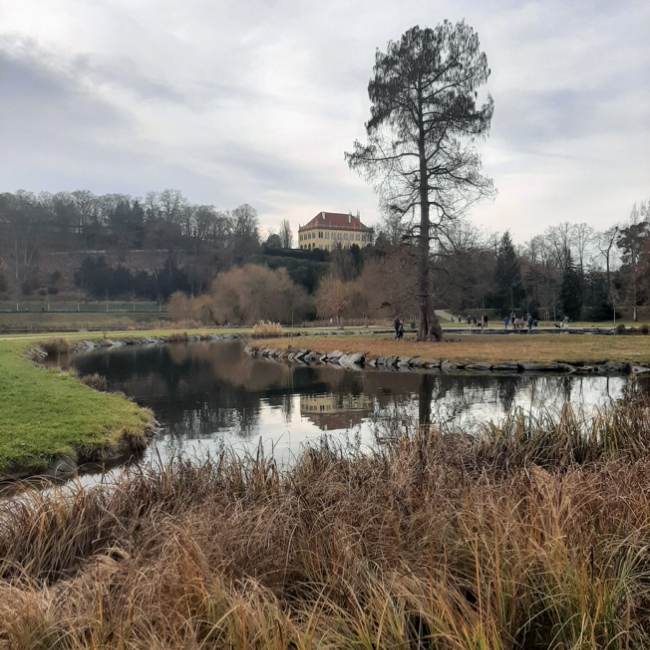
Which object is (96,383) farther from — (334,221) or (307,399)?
(334,221)

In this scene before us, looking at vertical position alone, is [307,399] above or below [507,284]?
below

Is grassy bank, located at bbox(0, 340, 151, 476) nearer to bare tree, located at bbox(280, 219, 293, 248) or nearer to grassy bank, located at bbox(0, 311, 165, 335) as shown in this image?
grassy bank, located at bbox(0, 311, 165, 335)

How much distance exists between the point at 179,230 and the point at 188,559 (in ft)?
297

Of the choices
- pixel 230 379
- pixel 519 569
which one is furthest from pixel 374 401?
pixel 519 569

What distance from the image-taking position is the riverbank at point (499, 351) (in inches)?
727

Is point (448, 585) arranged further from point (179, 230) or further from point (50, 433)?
point (179, 230)

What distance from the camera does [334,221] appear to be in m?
120

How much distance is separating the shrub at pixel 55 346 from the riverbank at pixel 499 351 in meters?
10.7

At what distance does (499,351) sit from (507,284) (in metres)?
40.8

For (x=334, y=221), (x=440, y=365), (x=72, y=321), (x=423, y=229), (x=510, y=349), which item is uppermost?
(x=334, y=221)

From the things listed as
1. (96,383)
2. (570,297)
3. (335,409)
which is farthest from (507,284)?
(96,383)

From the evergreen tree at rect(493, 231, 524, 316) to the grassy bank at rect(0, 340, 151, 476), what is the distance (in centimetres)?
5346

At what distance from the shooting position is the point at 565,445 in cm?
546

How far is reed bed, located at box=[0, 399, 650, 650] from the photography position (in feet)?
7.75
